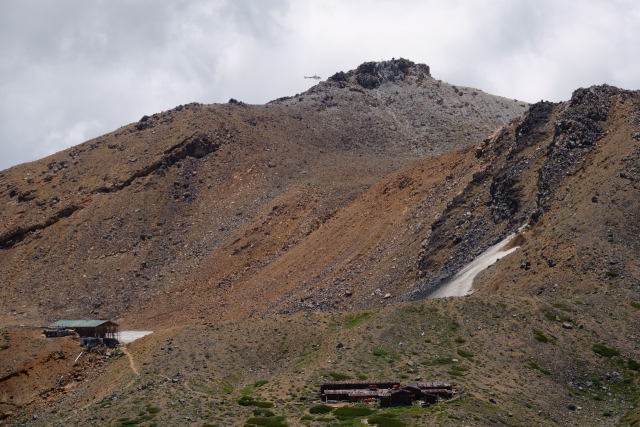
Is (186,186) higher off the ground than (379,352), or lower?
higher

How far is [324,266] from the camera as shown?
80125 millimetres

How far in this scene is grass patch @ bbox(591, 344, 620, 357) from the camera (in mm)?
49875

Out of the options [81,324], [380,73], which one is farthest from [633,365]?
[380,73]

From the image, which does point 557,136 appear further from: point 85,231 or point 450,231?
point 85,231

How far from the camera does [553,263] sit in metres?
58.5

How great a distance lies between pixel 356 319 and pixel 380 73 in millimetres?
99333

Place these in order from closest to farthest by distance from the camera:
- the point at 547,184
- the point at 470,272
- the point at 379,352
Answer: the point at 379,352
the point at 470,272
the point at 547,184

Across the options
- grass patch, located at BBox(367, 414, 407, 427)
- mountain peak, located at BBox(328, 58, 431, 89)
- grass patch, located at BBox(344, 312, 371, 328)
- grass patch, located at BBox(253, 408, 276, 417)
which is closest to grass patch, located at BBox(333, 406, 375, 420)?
grass patch, located at BBox(367, 414, 407, 427)

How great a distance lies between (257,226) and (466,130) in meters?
46.7

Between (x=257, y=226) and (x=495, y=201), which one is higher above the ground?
(x=257, y=226)

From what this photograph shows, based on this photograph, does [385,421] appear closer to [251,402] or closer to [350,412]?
[350,412]

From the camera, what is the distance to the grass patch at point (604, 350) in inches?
1964

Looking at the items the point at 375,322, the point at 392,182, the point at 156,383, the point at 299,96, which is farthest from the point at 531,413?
the point at 299,96

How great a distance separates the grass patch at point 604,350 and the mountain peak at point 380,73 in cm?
10220
